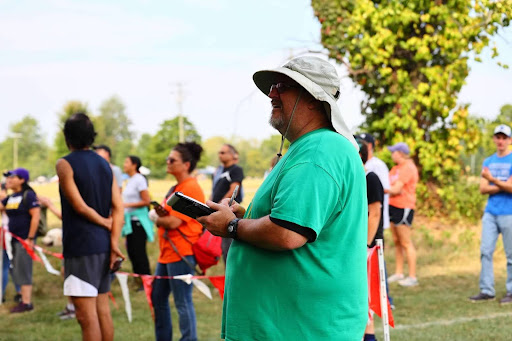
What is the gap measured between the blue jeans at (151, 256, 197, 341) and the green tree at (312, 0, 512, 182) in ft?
32.0

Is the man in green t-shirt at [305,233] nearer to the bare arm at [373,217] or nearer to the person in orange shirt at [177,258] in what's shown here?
the bare arm at [373,217]

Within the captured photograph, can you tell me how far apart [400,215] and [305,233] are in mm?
6993

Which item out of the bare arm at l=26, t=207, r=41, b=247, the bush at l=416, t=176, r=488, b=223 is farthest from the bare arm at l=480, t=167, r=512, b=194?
the bush at l=416, t=176, r=488, b=223

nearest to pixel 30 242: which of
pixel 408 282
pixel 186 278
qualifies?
pixel 186 278

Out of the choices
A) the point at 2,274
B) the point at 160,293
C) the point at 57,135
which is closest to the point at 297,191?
the point at 160,293

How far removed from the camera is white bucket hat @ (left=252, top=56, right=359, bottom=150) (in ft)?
8.25

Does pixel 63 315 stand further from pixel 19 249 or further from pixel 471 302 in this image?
pixel 471 302

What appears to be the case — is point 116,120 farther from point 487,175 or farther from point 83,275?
point 83,275

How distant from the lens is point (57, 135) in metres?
93.9

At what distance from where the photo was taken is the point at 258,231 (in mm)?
2389

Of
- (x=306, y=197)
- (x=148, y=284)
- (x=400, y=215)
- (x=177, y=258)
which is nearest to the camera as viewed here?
(x=306, y=197)

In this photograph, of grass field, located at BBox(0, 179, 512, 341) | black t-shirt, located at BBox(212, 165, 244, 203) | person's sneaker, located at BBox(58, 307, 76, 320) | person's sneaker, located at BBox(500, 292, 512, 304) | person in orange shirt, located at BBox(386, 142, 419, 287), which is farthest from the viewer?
person in orange shirt, located at BBox(386, 142, 419, 287)

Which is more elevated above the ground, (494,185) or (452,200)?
→ (494,185)

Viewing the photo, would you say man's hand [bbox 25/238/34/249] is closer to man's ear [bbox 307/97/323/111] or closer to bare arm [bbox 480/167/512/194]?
bare arm [bbox 480/167/512/194]
